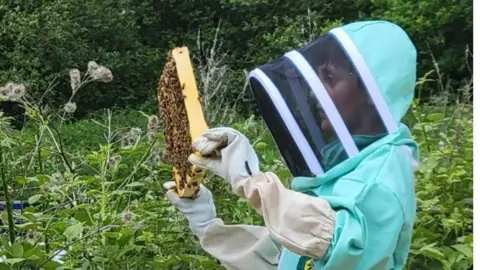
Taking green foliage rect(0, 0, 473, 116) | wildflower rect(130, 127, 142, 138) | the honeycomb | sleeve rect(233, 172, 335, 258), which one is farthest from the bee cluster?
green foliage rect(0, 0, 473, 116)

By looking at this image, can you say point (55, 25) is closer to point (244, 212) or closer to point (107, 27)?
point (107, 27)

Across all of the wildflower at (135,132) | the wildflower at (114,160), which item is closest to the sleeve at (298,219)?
the wildflower at (114,160)

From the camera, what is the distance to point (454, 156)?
3.29 m

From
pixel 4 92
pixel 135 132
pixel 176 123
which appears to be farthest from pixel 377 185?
pixel 135 132

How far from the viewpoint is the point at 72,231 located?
8.34 ft

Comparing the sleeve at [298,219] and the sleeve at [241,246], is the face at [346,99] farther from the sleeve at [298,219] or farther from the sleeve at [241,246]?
the sleeve at [241,246]

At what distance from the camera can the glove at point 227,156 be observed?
6.38 feet

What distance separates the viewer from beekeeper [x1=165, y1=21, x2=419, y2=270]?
1728mm

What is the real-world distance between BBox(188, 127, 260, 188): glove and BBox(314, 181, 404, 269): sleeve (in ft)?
0.85

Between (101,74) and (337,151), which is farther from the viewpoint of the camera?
(101,74)

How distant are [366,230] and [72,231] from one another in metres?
1.10

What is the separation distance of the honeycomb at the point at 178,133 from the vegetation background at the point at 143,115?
1.06ft

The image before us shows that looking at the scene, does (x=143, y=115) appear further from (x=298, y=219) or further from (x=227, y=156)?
(x=298, y=219)

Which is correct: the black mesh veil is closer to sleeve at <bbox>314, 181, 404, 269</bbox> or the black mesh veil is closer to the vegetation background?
sleeve at <bbox>314, 181, 404, 269</bbox>
